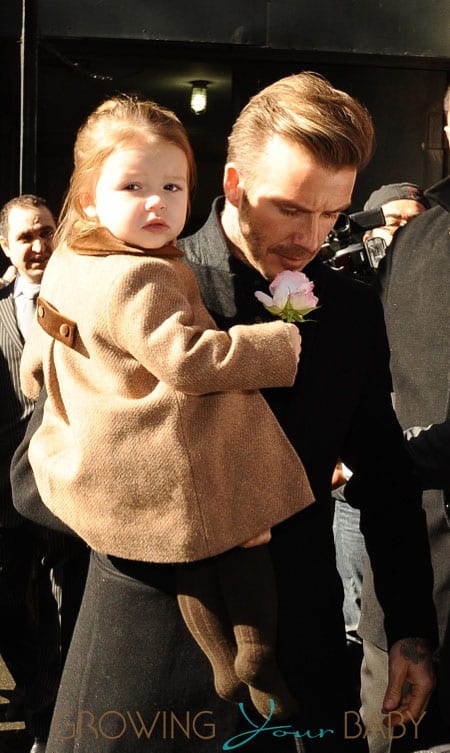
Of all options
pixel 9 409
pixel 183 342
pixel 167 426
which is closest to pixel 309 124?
pixel 183 342

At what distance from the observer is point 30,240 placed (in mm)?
5477

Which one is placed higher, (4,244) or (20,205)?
Result: (20,205)

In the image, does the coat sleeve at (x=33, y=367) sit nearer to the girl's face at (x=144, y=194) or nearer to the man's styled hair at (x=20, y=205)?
the girl's face at (x=144, y=194)

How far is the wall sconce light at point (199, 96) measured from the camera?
912cm

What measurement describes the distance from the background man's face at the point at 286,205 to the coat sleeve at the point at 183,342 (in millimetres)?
296

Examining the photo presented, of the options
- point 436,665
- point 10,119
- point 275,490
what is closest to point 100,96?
point 10,119

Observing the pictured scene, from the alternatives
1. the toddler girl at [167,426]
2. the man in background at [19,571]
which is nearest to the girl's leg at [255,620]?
the toddler girl at [167,426]

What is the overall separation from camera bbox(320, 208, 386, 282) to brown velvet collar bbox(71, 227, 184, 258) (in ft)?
8.02

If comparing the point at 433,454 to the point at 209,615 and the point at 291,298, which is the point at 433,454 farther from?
the point at 209,615

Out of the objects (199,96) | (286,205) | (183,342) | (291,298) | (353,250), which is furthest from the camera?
(199,96)

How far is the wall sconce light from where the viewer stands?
9125 mm

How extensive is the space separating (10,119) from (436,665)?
695cm

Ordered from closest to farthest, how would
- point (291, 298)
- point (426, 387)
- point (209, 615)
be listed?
point (209, 615) < point (291, 298) < point (426, 387)

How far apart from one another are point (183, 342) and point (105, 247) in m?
0.27
